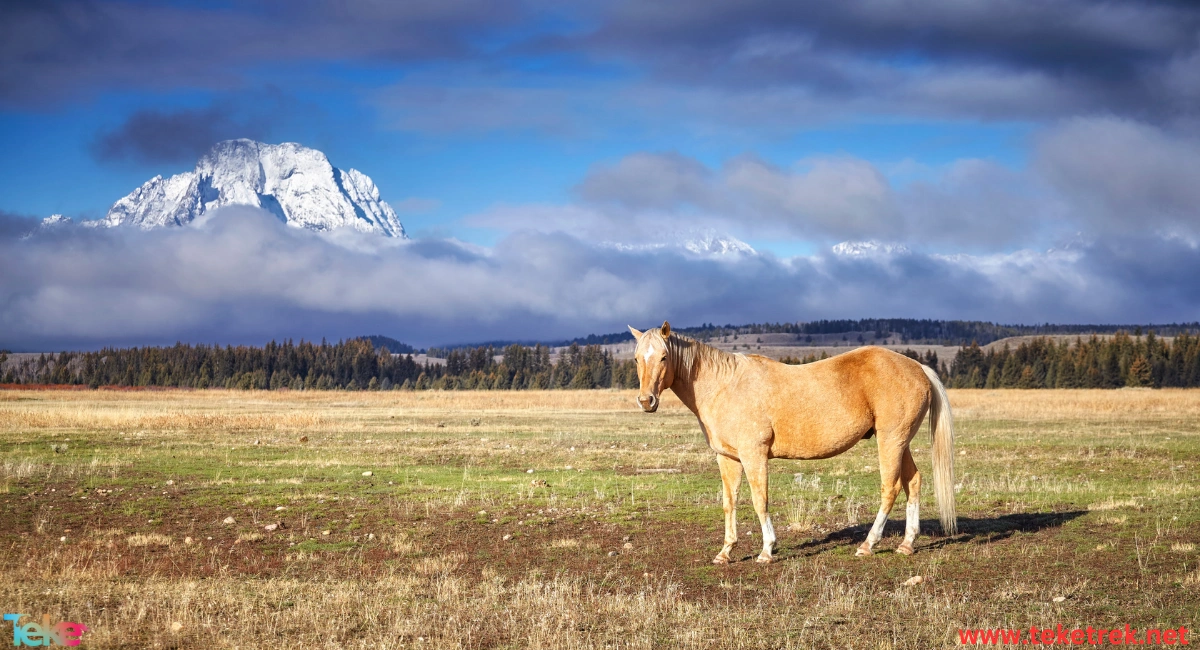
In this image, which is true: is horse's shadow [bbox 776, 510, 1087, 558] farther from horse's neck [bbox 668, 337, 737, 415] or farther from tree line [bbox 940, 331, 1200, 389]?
tree line [bbox 940, 331, 1200, 389]

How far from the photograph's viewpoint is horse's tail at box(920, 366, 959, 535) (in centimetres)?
1205

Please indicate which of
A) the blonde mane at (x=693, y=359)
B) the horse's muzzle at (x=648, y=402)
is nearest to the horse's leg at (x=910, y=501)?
the blonde mane at (x=693, y=359)

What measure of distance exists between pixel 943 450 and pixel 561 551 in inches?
232

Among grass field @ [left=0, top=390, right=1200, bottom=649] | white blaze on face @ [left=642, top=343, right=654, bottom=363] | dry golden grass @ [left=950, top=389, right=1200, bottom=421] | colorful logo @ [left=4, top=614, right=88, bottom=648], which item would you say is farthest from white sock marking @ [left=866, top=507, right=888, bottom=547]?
dry golden grass @ [left=950, top=389, right=1200, bottom=421]

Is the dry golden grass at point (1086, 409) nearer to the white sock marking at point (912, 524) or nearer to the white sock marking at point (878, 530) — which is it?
the white sock marking at point (912, 524)

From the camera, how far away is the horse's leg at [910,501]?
1144cm

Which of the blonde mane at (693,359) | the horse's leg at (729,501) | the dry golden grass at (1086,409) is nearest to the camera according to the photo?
the horse's leg at (729,501)

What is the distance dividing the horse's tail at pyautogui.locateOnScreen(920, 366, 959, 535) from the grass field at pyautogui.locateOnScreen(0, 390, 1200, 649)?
0.53m

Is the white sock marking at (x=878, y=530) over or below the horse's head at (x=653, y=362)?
below

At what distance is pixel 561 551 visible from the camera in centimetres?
1201

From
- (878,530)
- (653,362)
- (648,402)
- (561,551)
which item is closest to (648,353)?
(653,362)

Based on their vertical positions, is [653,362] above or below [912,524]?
above

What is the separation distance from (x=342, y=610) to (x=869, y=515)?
9.98m

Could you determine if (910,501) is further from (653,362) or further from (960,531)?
(653,362)
